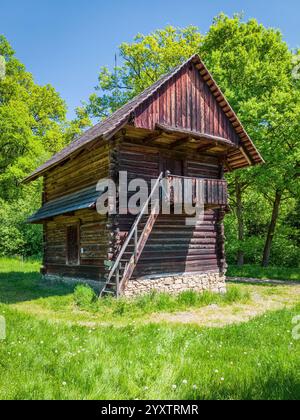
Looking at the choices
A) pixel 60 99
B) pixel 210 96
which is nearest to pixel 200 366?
pixel 210 96

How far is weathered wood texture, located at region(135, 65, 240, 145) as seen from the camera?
1368 centimetres

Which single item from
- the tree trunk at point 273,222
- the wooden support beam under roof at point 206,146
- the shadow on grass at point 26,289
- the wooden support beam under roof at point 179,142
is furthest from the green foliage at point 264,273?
the shadow on grass at point 26,289

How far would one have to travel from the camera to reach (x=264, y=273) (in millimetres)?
21500

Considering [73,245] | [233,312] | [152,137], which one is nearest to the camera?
[233,312]

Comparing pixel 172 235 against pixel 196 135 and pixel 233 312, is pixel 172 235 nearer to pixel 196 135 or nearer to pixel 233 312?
pixel 196 135

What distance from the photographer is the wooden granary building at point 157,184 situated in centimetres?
1323

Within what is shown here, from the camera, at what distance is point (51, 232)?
18938 mm

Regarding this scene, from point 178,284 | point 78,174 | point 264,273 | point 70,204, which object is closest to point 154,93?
point 78,174

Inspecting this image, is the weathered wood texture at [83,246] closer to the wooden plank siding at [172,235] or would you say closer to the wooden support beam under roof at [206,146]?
the wooden plank siding at [172,235]

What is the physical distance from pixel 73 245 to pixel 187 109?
775 cm

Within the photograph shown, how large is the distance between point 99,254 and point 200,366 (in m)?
9.05

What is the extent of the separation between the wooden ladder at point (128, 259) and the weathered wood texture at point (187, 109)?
2.49 metres

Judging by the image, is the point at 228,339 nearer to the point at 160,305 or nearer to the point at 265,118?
the point at 160,305

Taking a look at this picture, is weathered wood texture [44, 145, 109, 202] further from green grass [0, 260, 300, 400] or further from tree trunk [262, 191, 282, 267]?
A: tree trunk [262, 191, 282, 267]
